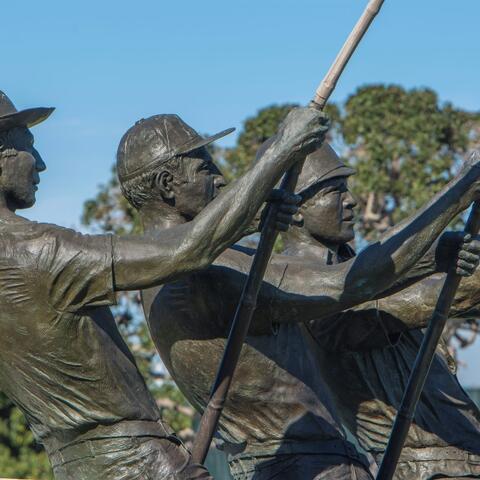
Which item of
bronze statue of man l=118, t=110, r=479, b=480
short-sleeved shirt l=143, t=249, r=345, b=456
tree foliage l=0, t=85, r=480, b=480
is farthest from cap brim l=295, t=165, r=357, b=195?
tree foliage l=0, t=85, r=480, b=480

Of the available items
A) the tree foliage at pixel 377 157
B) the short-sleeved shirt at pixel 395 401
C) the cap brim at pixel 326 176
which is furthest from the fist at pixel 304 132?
the tree foliage at pixel 377 157

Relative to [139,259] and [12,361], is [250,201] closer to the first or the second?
[139,259]


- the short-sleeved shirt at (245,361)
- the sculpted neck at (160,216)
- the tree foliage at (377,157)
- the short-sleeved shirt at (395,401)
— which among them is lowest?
the short-sleeved shirt at (245,361)

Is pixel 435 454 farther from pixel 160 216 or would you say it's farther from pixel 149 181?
pixel 149 181

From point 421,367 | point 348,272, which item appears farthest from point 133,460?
point 421,367

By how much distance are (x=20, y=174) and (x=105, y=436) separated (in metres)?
1.21

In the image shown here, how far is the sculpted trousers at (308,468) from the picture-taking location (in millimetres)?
8758

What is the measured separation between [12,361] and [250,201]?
1.25 meters

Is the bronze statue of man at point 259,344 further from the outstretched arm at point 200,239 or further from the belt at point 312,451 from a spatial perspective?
the outstretched arm at point 200,239

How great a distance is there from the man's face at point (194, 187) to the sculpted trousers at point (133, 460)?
137 centimetres

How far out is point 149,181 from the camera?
8758 mm

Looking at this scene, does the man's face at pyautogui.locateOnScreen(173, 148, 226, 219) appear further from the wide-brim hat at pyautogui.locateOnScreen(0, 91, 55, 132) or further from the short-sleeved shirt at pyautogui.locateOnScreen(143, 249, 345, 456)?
the wide-brim hat at pyautogui.locateOnScreen(0, 91, 55, 132)

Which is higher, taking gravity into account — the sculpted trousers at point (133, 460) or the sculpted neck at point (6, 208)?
the sculpted neck at point (6, 208)

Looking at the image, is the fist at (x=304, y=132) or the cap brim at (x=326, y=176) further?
the cap brim at (x=326, y=176)
